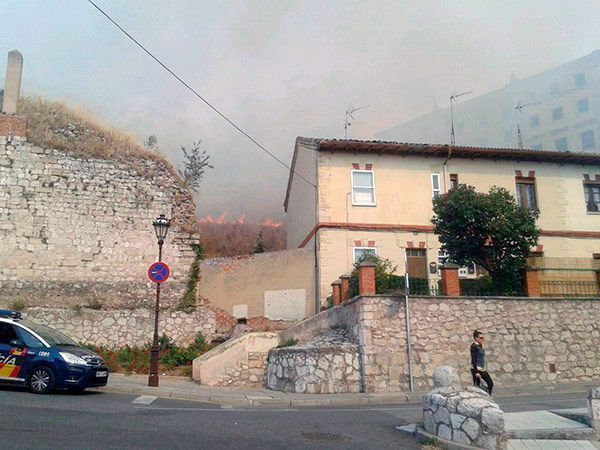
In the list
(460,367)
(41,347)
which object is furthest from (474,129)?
(41,347)

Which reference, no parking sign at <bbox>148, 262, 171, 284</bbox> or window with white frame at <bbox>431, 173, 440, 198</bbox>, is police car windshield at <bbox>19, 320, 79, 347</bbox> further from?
window with white frame at <bbox>431, 173, 440, 198</bbox>

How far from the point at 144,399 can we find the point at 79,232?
34.1 feet

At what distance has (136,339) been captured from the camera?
19578mm

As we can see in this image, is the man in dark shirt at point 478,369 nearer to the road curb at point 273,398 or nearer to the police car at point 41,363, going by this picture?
the road curb at point 273,398

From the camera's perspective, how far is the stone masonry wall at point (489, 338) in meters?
14.8

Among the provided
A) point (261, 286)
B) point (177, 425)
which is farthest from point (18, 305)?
point (177, 425)

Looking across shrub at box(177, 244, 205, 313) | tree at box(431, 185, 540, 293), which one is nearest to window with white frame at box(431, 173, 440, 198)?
tree at box(431, 185, 540, 293)

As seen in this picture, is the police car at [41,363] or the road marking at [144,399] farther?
the police car at [41,363]

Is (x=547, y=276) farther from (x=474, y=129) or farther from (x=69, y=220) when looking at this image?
(x=474, y=129)

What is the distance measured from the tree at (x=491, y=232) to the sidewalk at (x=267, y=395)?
3.41 m

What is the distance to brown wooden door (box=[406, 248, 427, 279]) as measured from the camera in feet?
75.2

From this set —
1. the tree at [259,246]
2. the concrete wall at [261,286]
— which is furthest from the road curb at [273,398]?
the tree at [259,246]

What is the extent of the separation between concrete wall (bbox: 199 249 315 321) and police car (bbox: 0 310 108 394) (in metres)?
9.77

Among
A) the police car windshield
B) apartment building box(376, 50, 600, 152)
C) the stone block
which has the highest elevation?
apartment building box(376, 50, 600, 152)
